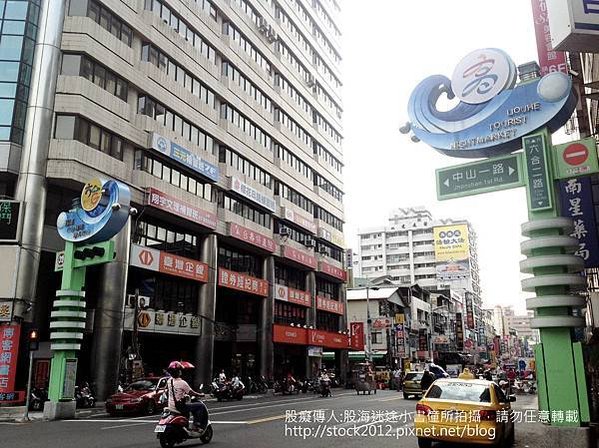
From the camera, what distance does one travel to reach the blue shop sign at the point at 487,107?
12469 millimetres

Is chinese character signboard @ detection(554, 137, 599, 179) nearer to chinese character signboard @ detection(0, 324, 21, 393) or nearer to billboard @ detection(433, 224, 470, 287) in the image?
chinese character signboard @ detection(0, 324, 21, 393)

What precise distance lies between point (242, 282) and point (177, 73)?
1497 cm

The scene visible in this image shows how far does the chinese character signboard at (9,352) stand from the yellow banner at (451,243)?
10906cm

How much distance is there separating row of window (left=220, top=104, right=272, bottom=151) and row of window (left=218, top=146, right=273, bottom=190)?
227cm

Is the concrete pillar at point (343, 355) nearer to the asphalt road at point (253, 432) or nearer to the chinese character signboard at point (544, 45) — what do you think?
the asphalt road at point (253, 432)

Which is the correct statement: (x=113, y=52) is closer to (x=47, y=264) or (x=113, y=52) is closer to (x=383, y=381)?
(x=47, y=264)

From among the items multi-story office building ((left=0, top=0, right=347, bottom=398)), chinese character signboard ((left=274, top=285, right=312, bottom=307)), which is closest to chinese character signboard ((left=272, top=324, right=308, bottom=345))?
multi-story office building ((left=0, top=0, right=347, bottom=398))

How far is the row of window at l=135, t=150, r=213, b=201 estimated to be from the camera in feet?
104

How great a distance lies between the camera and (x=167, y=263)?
105ft

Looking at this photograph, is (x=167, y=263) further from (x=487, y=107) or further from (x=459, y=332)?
(x=459, y=332)

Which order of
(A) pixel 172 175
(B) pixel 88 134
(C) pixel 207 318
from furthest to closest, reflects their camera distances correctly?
(C) pixel 207 318 → (A) pixel 172 175 → (B) pixel 88 134

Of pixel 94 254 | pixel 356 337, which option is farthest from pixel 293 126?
pixel 94 254

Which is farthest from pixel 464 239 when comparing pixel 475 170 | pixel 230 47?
pixel 475 170

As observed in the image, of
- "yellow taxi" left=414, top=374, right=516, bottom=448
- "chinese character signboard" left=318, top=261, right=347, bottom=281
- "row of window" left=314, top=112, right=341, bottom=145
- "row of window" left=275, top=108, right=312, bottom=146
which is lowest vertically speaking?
"yellow taxi" left=414, top=374, right=516, bottom=448
